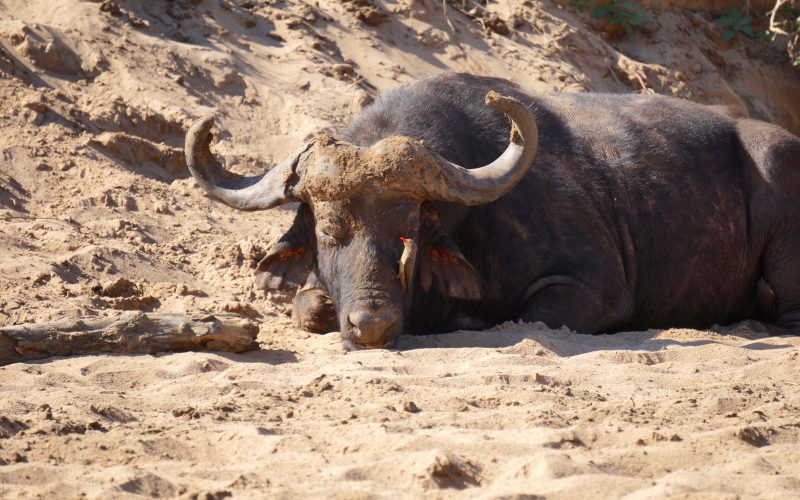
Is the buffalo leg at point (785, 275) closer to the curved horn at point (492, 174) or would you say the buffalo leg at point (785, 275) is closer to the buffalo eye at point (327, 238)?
the curved horn at point (492, 174)

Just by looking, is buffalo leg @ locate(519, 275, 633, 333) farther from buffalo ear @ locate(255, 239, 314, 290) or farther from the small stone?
the small stone

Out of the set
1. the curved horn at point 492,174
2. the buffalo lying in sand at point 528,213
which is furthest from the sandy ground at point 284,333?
the curved horn at point 492,174

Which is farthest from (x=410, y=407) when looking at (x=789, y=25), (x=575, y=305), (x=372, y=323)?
(x=789, y=25)

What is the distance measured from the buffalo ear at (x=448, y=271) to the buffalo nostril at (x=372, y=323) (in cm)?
69

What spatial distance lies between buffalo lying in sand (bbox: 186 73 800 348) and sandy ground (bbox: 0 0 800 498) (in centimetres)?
40

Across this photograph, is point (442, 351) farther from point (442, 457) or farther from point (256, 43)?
point (256, 43)

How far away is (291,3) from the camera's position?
34.8 ft

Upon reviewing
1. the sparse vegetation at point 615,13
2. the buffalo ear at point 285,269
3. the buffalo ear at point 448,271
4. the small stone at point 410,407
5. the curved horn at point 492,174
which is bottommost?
the buffalo ear at point 285,269

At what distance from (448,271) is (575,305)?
3.08 feet

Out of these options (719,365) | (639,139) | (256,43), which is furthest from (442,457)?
(256,43)

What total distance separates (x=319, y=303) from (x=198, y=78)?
3.46m

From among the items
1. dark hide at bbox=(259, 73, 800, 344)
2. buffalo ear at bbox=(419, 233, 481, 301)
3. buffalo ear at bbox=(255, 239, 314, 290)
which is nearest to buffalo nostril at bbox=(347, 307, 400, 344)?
dark hide at bbox=(259, 73, 800, 344)

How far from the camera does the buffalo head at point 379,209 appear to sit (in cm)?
616

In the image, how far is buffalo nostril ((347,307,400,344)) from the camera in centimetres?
602
